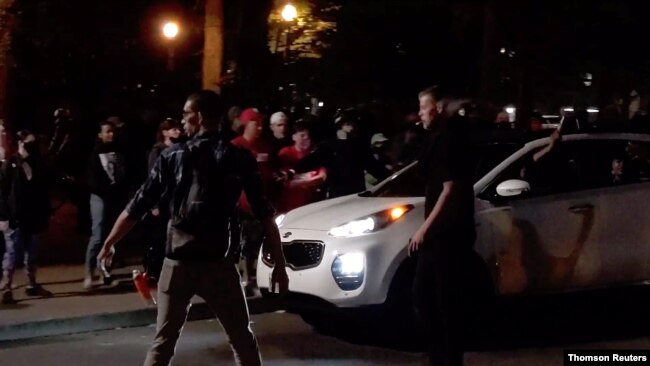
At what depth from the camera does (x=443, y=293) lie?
704cm

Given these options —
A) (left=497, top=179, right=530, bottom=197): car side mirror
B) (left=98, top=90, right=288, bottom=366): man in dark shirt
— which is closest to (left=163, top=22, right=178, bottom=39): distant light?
(left=497, top=179, right=530, bottom=197): car side mirror

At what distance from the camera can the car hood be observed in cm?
881

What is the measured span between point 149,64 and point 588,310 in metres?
16.6

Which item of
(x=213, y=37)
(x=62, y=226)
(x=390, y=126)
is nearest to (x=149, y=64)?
(x=390, y=126)

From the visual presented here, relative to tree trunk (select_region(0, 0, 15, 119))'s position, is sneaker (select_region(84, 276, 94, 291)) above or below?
below

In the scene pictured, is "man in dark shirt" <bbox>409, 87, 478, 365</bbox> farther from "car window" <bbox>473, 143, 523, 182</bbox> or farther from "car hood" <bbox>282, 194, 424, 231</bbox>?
"car window" <bbox>473, 143, 523, 182</bbox>

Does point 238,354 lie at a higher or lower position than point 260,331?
higher

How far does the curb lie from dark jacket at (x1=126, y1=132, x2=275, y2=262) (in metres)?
4.11

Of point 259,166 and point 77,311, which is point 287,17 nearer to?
point 259,166

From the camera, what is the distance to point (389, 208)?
8734 millimetres

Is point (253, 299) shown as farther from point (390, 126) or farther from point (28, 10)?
point (390, 126)

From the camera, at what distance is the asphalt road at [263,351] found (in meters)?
8.43

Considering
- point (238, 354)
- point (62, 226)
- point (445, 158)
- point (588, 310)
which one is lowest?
point (62, 226)

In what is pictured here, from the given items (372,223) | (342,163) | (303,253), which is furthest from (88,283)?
(372,223)
